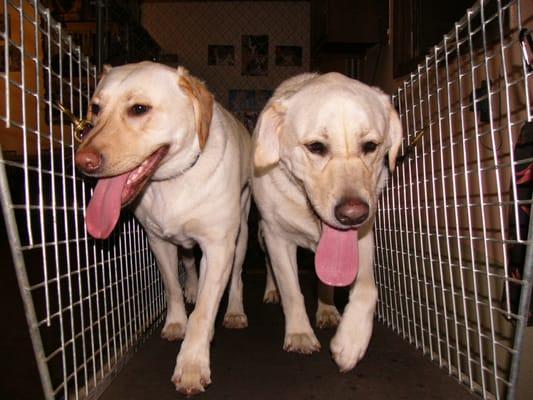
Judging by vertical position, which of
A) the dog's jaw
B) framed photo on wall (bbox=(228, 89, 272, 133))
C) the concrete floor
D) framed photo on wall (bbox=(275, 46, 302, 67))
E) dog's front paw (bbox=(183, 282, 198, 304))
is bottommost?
the concrete floor

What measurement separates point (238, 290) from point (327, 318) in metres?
0.46

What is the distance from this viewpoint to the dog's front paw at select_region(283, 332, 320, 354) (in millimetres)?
1847

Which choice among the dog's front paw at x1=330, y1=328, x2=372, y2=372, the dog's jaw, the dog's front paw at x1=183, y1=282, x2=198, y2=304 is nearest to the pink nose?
the dog's jaw

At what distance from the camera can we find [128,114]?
161 centimetres

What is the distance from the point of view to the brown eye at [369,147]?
1628 mm

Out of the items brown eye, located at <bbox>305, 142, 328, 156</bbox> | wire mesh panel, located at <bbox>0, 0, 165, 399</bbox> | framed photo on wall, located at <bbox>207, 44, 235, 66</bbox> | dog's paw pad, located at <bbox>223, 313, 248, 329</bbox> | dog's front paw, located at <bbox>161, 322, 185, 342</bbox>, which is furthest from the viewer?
framed photo on wall, located at <bbox>207, 44, 235, 66</bbox>

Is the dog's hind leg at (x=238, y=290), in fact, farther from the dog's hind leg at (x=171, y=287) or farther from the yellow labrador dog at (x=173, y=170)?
the yellow labrador dog at (x=173, y=170)

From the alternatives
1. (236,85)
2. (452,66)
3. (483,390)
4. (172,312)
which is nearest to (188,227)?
(172,312)

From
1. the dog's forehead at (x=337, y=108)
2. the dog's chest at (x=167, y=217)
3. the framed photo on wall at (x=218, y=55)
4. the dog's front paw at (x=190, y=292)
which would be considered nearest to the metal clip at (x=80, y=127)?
the dog's chest at (x=167, y=217)

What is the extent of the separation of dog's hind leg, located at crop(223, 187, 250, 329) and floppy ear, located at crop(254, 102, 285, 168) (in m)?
0.55

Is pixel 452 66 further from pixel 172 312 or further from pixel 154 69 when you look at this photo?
pixel 172 312

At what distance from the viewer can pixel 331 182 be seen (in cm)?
155

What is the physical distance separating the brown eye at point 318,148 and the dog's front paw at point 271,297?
1.36 meters

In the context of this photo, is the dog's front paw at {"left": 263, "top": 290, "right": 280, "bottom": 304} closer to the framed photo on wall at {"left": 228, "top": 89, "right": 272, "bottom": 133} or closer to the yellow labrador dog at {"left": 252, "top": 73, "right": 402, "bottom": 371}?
the yellow labrador dog at {"left": 252, "top": 73, "right": 402, "bottom": 371}
